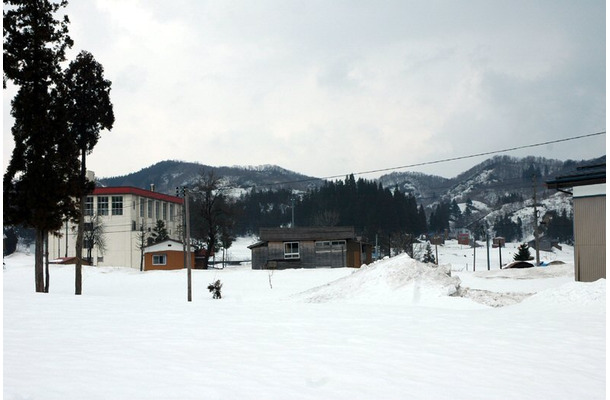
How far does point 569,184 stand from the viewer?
1045 inches

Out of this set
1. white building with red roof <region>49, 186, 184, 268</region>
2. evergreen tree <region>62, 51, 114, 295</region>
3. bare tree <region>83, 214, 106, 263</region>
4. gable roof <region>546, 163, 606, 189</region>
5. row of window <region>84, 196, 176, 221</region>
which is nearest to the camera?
gable roof <region>546, 163, 606, 189</region>

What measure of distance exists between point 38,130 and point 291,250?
125ft

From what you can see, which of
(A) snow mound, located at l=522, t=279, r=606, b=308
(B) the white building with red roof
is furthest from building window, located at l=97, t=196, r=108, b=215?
(A) snow mound, located at l=522, t=279, r=606, b=308

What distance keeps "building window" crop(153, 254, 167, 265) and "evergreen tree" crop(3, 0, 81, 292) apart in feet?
139

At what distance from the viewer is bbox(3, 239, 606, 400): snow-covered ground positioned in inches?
322

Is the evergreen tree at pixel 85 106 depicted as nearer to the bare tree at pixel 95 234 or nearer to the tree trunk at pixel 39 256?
the tree trunk at pixel 39 256

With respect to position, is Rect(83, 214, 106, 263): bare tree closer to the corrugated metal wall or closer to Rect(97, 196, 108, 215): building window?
Rect(97, 196, 108, 215): building window

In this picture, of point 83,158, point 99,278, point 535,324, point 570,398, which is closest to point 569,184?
point 535,324

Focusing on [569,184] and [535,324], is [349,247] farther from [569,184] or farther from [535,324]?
[535,324]

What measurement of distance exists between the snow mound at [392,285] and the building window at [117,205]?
64183mm

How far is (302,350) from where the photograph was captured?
35.0 feet

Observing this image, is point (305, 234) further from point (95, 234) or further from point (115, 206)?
point (115, 206)

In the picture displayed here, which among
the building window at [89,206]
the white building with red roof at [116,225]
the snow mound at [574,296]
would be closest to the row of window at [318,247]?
the white building with red roof at [116,225]

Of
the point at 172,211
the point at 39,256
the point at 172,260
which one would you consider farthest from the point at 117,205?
the point at 39,256
